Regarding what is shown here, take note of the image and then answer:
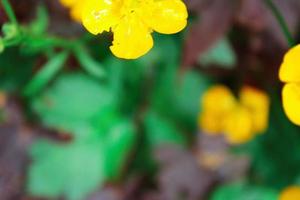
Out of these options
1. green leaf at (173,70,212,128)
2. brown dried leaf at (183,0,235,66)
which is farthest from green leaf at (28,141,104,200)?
brown dried leaf at (183,0,235,66)

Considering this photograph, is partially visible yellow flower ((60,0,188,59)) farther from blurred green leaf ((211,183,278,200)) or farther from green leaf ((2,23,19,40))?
blurred green leaf ((211,183,278,200))

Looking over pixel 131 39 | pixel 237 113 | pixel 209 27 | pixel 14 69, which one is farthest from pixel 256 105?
pixel 131 39

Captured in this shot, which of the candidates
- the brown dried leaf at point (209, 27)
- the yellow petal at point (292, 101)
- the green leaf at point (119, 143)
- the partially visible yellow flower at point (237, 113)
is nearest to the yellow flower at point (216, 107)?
the partially visible yellow flower at point (237, 113)

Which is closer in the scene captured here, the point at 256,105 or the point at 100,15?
the point at 100,15

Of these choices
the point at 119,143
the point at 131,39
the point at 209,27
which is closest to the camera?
the point at 131,39

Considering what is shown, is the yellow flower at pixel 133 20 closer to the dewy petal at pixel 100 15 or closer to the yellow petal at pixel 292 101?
the dewy petal at pixel 100 15

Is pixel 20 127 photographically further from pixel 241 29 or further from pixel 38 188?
pixel 241 29

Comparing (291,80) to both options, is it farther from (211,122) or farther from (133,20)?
(211,122)
